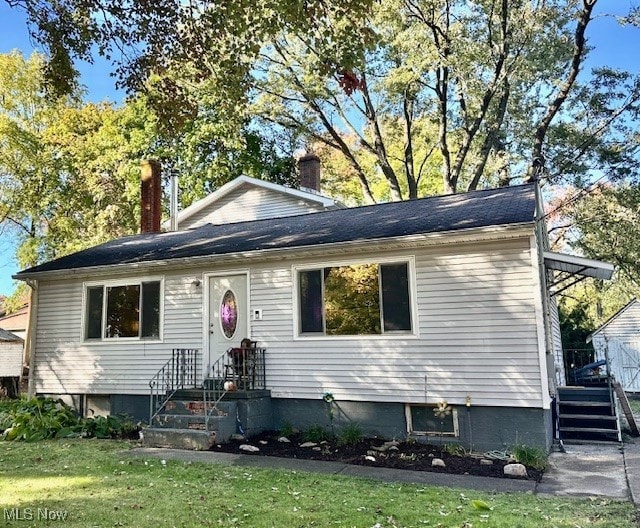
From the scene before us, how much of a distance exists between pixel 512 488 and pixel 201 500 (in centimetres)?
332

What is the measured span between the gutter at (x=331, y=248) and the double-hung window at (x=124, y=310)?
0.39m

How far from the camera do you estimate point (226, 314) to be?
31.9 feet

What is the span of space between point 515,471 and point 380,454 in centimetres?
182

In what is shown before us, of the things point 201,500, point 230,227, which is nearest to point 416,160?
point 230,227

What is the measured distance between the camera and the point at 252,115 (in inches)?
847

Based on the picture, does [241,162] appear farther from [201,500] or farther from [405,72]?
[201,500]

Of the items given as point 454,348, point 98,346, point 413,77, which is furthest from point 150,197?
point 454,348

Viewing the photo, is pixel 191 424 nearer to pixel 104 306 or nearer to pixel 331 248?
pixel 331 248

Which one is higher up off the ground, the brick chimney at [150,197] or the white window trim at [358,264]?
the brick chimney at [150,197]

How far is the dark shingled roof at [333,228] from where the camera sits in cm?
819

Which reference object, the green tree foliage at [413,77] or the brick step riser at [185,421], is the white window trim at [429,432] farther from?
the green tree foliage at [413,77]

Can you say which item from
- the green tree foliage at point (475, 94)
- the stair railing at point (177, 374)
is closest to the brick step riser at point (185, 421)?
the stair railing at point (177, 374)

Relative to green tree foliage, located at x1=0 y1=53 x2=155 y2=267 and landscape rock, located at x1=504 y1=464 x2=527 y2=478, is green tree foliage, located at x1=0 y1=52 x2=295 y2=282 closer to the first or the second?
green tree foliage, located at x1=0 y1=53 x2=155 y2=267

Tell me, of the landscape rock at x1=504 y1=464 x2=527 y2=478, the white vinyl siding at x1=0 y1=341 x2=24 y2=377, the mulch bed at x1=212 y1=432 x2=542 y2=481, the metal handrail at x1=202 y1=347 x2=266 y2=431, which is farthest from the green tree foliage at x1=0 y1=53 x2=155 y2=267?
the landscape rock at x1=504 y1=464 x2=527 y2=478
